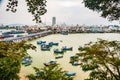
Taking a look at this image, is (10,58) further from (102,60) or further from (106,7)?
(106,7)

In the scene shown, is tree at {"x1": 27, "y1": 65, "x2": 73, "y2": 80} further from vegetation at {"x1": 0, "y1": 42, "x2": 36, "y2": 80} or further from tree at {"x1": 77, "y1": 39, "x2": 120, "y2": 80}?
vegetation at {"x1": 0, "y1": 42, "x2": 36, "y2": 80}

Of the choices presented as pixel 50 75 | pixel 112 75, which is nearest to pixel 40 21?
pixel 50 75

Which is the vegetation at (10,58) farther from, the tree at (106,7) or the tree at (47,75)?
the tree at (106,7)

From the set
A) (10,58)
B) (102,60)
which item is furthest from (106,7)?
(10,58)

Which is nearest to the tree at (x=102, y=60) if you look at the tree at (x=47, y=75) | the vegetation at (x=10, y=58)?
the tree at (x=47, y=75)

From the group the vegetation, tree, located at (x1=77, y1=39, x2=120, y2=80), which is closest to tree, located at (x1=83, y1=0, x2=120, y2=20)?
tree, located at (x1=77, y1=39, x2=120, y2=80)

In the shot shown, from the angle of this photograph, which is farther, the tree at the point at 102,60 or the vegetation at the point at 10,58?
the vegetation at the point at 10,58
